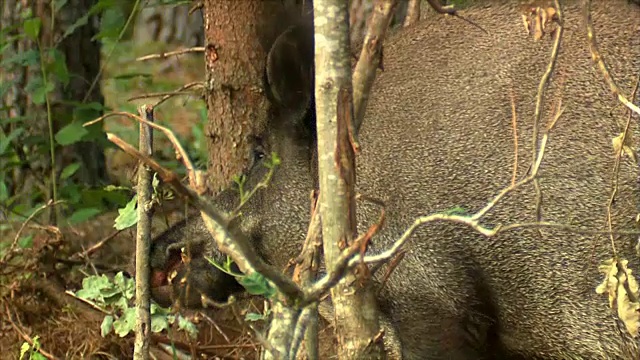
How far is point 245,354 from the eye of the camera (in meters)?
3.77

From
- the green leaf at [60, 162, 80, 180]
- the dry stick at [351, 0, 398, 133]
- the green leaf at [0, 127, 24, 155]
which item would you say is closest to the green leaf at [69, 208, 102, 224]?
the green leaf at [60, 162, 80, 180]

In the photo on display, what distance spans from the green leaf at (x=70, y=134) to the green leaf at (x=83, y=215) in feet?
1.04

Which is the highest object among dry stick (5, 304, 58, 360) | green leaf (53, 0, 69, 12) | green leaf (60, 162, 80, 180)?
green leaf (53, 0, 69, 12)

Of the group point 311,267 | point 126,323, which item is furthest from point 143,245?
point 311,267

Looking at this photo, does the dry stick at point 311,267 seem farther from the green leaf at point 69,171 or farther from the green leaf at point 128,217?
the green leaf at point 69,171

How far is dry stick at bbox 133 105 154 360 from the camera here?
2.69m

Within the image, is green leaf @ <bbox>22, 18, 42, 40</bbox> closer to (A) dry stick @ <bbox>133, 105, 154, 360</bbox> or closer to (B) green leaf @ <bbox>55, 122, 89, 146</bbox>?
(B) green leaf @ <bbox>55, 122, 89, 146</bbox>

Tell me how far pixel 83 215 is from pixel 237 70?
3.21 ft

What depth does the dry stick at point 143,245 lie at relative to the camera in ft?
8.83

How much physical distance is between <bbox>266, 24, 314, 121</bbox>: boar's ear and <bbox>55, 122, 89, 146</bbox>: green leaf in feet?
4.21

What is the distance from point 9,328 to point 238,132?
3.96 feet

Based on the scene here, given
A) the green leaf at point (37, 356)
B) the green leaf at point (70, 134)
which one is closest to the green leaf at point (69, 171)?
the green leaf at point (70, 134)

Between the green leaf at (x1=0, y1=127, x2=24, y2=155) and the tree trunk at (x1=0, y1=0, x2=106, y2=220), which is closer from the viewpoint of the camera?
the green leaf at (x1=0, y1=127, x2=24, y2=155)

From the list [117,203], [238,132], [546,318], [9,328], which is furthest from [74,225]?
[546,318]
